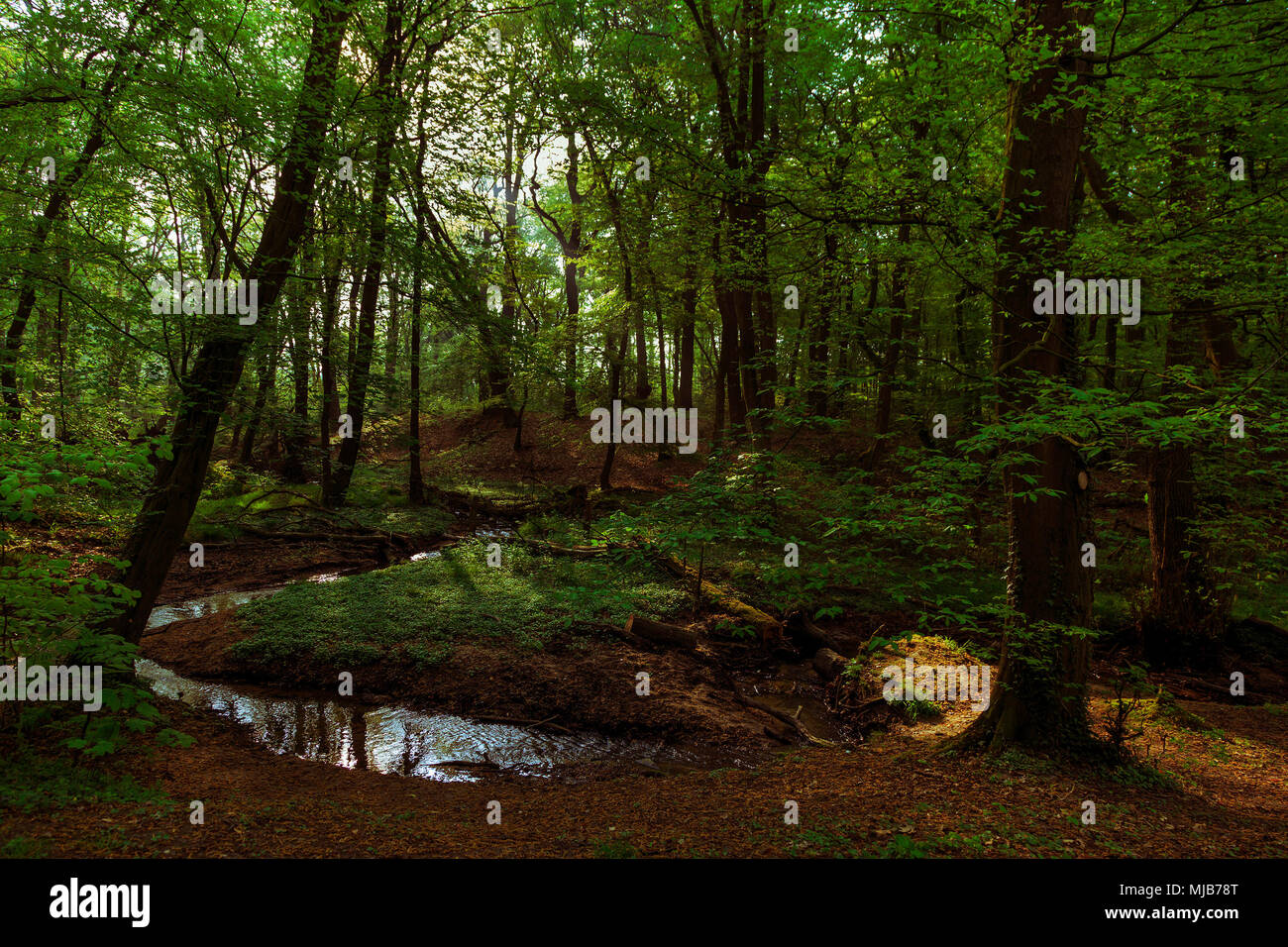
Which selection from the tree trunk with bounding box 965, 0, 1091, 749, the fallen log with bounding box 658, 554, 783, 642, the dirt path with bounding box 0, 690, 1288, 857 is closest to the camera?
the dirt path with bounding box 0, 690, 1288, 857

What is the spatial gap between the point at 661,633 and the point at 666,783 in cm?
350

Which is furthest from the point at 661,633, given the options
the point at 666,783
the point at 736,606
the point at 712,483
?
the point at 666,783

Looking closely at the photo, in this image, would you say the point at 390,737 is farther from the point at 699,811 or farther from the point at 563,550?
the point at 563,550

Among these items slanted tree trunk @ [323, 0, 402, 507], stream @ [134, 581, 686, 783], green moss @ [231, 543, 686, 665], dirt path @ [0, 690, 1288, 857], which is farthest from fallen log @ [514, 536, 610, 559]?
dirt path @ [0, 690, 1288, 857]

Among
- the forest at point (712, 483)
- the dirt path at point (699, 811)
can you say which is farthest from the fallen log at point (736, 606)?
the dirt path at point (699, 811)

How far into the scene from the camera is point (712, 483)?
27.5 feet

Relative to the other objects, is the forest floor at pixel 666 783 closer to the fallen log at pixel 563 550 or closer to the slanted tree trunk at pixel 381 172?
the fallen log at pixel 563 550

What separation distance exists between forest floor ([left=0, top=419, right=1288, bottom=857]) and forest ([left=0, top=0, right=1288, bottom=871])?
55mm

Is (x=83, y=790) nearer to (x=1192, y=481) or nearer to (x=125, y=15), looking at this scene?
(x=125, y=15)

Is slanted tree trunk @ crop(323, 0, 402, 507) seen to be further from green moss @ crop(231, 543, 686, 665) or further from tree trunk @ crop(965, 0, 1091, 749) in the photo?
tree trunk @ crop(965, 0, 1091, 749)

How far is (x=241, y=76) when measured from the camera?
215 inches

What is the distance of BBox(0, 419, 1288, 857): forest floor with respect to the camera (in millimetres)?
3834
